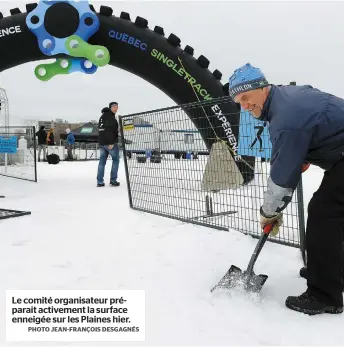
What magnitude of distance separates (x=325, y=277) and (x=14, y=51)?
824 centimetres

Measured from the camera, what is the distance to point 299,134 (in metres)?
1.90

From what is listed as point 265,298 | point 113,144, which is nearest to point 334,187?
point 265,298

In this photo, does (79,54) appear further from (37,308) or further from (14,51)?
(37,308)

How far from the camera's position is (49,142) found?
63.8 feet

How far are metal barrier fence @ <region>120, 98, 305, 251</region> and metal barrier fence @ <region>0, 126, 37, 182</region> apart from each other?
15.3 ft

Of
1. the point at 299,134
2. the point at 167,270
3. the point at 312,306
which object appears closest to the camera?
the point at 299,134

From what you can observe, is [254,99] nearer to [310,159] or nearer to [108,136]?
[310,159]

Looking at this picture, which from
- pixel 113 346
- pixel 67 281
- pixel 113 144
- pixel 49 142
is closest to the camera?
pixel 113 346

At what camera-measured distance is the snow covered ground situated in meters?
1.96

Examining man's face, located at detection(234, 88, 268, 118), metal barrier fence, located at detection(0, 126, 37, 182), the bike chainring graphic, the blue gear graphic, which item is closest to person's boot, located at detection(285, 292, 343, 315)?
man's face, located at detection(234, 88, 268, 118)

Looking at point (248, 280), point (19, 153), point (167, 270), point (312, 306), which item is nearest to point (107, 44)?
point (19, 153)

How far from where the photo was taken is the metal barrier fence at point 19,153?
350 inches

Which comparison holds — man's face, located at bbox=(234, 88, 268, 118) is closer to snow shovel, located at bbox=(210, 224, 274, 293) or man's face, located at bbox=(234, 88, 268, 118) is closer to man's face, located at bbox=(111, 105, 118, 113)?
snow shovel, located at bbox=(210, 224, 274, 293)

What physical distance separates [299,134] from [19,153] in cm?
1254
